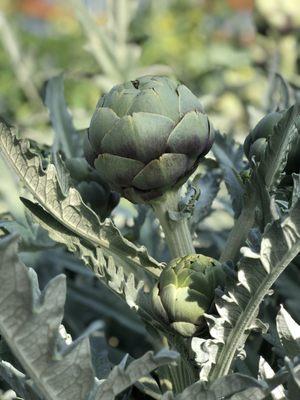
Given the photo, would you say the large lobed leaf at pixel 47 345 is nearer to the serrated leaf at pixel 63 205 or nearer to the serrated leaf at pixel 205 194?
the serrated leaf at pixel 63 205

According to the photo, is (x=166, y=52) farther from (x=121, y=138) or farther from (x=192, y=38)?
(x=121, y=138)

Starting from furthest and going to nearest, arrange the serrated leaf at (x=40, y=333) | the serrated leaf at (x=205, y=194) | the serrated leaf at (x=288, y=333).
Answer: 1. the serrated leaf at (x=205, y=194)
2. the serrated leaf at (x=288, y=333)
3. the serrated leaf at (x=40, y=333)

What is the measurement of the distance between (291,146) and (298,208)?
123mm

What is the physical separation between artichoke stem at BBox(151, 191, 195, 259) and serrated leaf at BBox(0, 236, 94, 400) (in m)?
0.17

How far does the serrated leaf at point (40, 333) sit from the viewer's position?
1.34ft

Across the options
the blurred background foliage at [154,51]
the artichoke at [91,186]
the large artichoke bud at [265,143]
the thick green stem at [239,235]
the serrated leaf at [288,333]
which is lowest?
the blurred background foliage at [154,51]

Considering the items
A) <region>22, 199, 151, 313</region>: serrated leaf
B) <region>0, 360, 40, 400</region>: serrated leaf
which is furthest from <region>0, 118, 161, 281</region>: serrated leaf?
<region>0, 360, 40, 400</region>: serrated leaf

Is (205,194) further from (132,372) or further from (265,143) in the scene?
(132,372)

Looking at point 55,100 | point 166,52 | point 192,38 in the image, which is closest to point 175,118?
point 55,100

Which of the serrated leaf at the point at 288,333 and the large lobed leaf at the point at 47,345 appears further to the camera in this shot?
the serrated leaf at the point at 288,333

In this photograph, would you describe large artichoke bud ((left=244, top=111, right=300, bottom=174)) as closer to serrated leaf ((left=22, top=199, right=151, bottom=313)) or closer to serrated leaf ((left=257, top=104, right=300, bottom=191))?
serrated leaf ((left=257, top=104, right=300, bottom=191))

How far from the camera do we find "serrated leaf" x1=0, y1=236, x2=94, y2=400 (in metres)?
0.41

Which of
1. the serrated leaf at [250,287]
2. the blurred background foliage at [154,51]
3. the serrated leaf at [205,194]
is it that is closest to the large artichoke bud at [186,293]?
the serrated leaf at [250,287]

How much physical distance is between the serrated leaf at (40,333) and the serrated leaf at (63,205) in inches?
5.4
